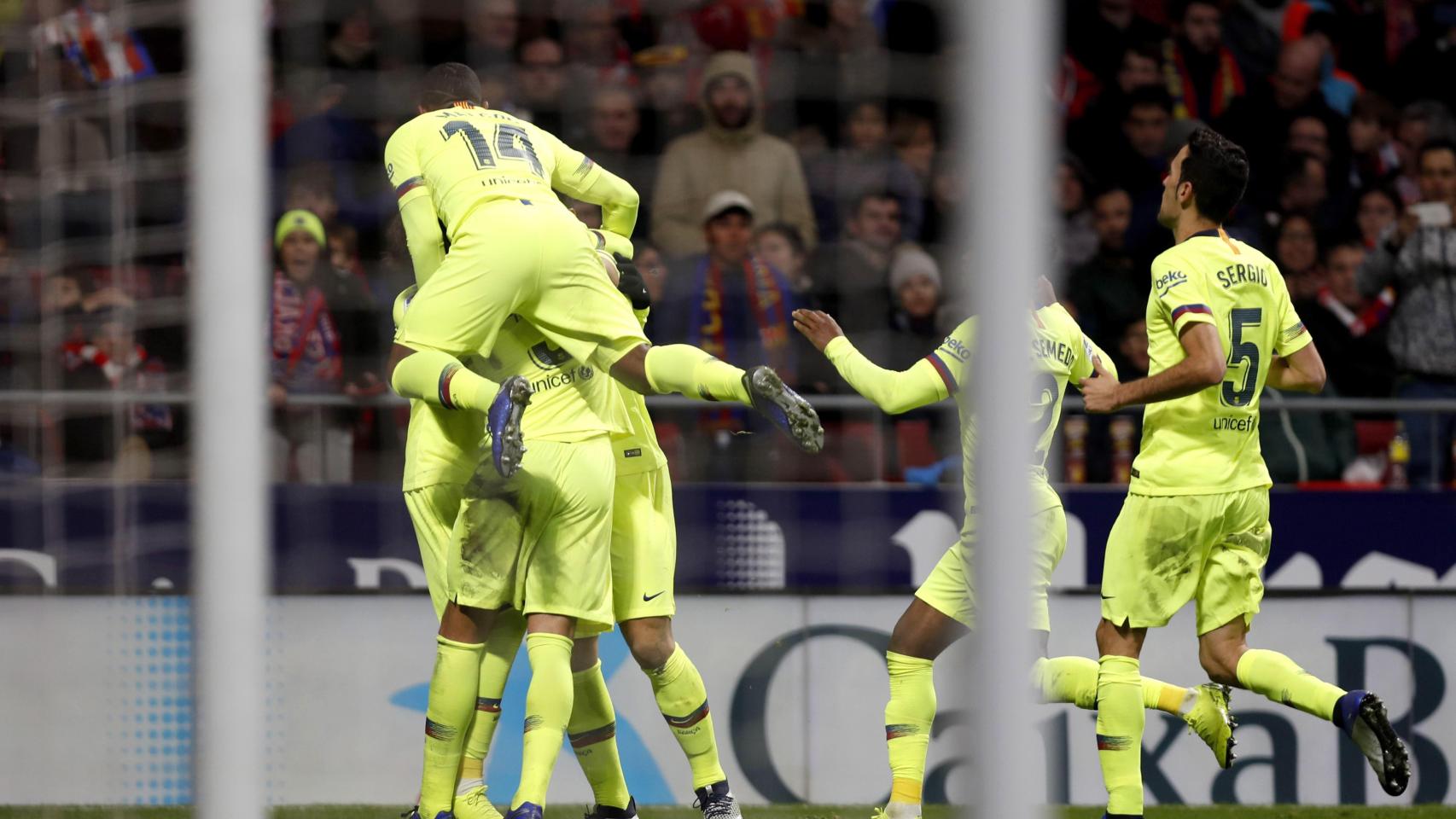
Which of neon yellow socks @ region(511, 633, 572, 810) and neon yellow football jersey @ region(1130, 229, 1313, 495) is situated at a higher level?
neon yellow football jersey @ region(1130, 229, 1313, 495)

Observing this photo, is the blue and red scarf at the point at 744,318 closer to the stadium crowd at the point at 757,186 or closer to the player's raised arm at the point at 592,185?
the stadium crowd at the point at 757,186

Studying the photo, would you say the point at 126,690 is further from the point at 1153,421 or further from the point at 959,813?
the point at 959,813

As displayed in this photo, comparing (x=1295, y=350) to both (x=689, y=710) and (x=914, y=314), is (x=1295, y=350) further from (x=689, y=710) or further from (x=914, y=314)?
(x=689, y=710)

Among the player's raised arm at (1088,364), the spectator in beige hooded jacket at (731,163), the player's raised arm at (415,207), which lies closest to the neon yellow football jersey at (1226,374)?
the player's raised arm at (1088,364)

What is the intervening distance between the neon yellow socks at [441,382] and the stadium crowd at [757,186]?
0.46m

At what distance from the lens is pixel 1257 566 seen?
5102 mm

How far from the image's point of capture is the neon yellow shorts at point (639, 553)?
486 centimetres

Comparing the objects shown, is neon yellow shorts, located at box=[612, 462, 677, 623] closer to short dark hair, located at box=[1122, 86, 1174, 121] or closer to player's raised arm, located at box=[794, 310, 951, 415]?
player's raised arm, located at box=[794, 310, 951, 415]

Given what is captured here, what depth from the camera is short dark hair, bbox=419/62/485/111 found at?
15.6 feet

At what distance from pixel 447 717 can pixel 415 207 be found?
4.09 feet

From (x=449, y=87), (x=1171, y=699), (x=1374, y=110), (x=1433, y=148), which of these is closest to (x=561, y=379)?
(x=449, y=87)

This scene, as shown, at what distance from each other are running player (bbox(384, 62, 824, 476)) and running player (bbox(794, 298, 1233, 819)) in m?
0.27

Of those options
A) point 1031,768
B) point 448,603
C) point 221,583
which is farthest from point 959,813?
point 448,603

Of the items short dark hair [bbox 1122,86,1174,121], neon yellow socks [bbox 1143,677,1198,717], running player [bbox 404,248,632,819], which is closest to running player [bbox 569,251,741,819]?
running player [bbox 404,248,632,819]
